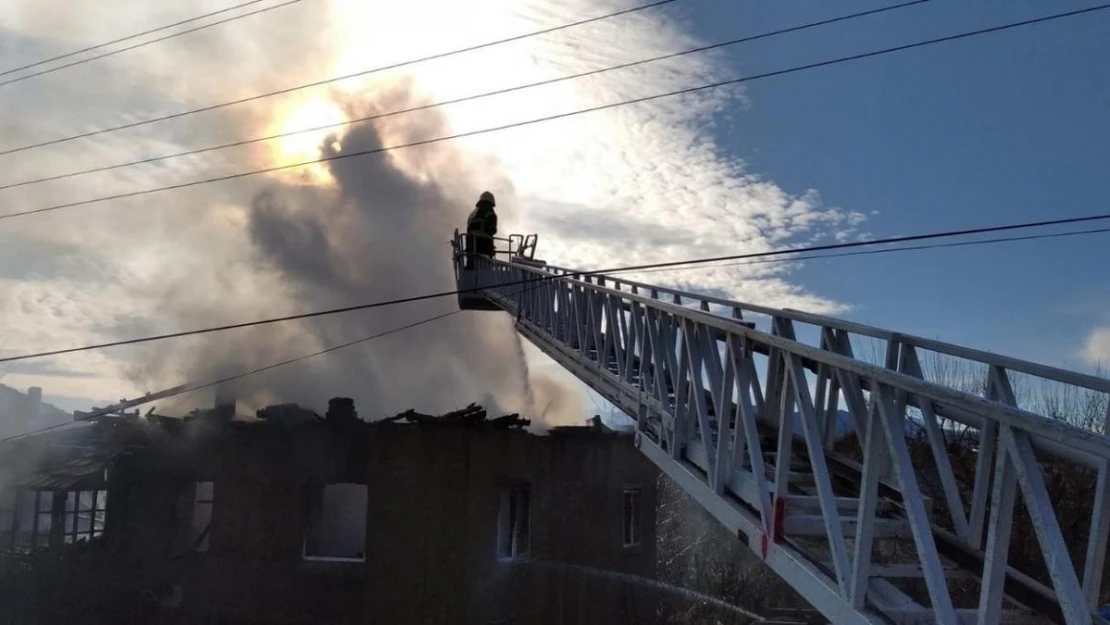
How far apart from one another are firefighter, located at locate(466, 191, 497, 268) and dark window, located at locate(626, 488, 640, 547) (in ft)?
19.1

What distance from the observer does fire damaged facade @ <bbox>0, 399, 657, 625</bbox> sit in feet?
49.7

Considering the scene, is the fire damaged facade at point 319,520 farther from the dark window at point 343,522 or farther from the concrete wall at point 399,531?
the dark window at point 343,522

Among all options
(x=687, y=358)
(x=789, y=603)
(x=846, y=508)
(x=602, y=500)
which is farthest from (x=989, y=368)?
(x=789, y=603)

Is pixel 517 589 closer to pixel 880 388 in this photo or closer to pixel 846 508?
pixel 846 508

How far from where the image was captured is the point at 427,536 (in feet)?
50.1

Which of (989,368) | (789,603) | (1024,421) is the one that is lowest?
(789,603)

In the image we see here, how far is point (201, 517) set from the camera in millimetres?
20000

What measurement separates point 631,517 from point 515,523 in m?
2.42

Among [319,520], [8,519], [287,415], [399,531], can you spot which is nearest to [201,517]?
[8,519]

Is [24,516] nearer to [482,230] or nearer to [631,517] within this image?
[482,230]

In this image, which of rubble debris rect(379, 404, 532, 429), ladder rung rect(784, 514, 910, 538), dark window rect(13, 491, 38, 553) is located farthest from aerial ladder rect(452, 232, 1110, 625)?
dark window rect(13, 491, 38, 553)

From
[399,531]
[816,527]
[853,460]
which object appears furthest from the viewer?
[399,531]

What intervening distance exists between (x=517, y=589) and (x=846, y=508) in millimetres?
10955

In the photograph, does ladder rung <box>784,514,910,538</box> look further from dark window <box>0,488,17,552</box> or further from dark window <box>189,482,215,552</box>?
dark window <box>0,488,17,552</box>
